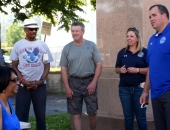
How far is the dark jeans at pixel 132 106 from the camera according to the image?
285 inches

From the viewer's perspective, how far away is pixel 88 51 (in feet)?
25.5

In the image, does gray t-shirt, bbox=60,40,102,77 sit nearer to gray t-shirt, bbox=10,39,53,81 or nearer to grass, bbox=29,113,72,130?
gray t-shirt, bbox=10,39,53,81

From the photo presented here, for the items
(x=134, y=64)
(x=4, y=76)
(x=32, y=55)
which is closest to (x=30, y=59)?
(x=32, y=55)

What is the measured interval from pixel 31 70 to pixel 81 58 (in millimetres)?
822

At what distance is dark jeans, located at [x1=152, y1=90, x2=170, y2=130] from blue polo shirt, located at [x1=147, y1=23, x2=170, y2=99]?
2.4 inches

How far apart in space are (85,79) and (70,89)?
0.29m

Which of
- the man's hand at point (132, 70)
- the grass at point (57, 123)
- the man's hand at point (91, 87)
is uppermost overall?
the man's hand at point (132, 70)

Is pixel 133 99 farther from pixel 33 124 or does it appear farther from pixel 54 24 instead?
pixel 54 24

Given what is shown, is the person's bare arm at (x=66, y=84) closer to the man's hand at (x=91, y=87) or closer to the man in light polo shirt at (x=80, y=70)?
the man in light polo shirt at (x=80, y=70)

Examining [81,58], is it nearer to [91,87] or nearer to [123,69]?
[91,87]

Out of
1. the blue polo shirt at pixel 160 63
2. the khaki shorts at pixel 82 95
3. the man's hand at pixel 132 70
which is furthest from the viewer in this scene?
the khaki shorts at pixel 82 95

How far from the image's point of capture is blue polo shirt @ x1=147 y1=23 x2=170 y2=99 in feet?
19.3

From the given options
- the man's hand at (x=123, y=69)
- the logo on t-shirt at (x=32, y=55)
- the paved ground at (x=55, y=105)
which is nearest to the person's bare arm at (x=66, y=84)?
the logo on t-shirt at (x=32, y=55)

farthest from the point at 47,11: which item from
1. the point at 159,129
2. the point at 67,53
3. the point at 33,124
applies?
the point at 159,129
